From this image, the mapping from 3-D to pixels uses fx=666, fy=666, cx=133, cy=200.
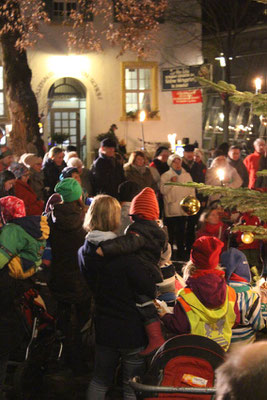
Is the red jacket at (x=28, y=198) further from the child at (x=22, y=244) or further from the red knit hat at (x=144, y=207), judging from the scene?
the red knit hat at (x=144, y=207)

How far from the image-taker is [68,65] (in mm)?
23969

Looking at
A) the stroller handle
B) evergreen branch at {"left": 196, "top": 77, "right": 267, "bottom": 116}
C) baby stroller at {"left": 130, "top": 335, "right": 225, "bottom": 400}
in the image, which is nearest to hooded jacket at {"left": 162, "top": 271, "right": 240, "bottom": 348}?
baby stroller at {"left": 130, "top": 335, "right": 225, "bottom": 400}

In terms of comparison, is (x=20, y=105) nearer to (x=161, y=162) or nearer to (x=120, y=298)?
(x=161, y=162)

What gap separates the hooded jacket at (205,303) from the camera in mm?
4547

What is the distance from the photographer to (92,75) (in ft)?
79.5

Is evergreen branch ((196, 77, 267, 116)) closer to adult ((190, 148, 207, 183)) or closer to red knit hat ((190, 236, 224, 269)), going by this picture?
red knit hat ((190, 236, 224, 269))

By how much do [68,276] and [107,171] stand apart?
196 inches

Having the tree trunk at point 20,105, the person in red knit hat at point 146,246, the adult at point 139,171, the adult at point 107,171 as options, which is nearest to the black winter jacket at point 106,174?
the adult at point 107,171

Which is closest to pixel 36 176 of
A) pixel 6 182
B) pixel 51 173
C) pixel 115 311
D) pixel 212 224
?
pixel 51 173

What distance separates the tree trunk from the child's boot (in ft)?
44.2

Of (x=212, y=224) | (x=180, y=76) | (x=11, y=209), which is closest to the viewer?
(x=11, y=209)

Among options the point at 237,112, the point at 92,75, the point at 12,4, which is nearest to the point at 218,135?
the point at 237,112

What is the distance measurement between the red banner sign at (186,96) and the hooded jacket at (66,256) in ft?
55.7

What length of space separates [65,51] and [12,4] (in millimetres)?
5857
